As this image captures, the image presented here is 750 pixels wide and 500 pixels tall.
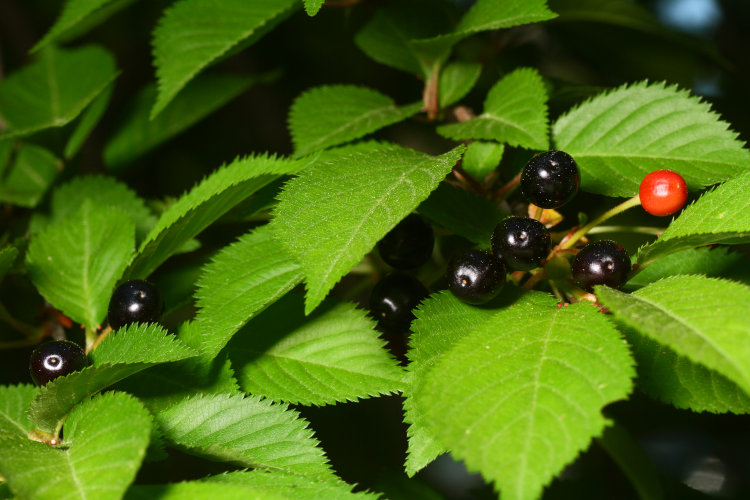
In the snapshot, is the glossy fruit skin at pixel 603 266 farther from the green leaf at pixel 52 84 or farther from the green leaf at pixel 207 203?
the green leaf at pixel 52 84

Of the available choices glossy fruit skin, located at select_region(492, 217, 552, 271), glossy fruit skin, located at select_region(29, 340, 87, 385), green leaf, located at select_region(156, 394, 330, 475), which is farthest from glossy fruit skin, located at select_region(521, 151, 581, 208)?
glossy fruit skin, located at select_region(29, 340, 87, 385)

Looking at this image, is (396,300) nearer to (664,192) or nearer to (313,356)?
(313,356)

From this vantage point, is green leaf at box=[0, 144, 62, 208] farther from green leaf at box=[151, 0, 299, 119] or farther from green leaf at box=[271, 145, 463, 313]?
green leaf at box=[271, 145, 463, 313]

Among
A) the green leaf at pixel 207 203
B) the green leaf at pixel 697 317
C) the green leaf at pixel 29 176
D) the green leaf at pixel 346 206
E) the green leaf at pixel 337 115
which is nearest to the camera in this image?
the green leaf at pixel 697 317

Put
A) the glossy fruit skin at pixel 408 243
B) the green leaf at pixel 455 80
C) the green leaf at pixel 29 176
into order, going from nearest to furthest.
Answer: the glossy fruit skin at pixel 408 243
the green leaf at pixel 455 80
the green leaf at pixel 29 176

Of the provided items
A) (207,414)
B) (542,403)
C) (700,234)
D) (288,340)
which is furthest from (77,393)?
(700,234)

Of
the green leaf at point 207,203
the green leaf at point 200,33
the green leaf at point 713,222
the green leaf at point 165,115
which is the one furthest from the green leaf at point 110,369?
the green leaf at point 165,115

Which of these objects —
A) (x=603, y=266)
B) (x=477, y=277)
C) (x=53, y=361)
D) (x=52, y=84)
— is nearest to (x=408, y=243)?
(x=477, y=277)
